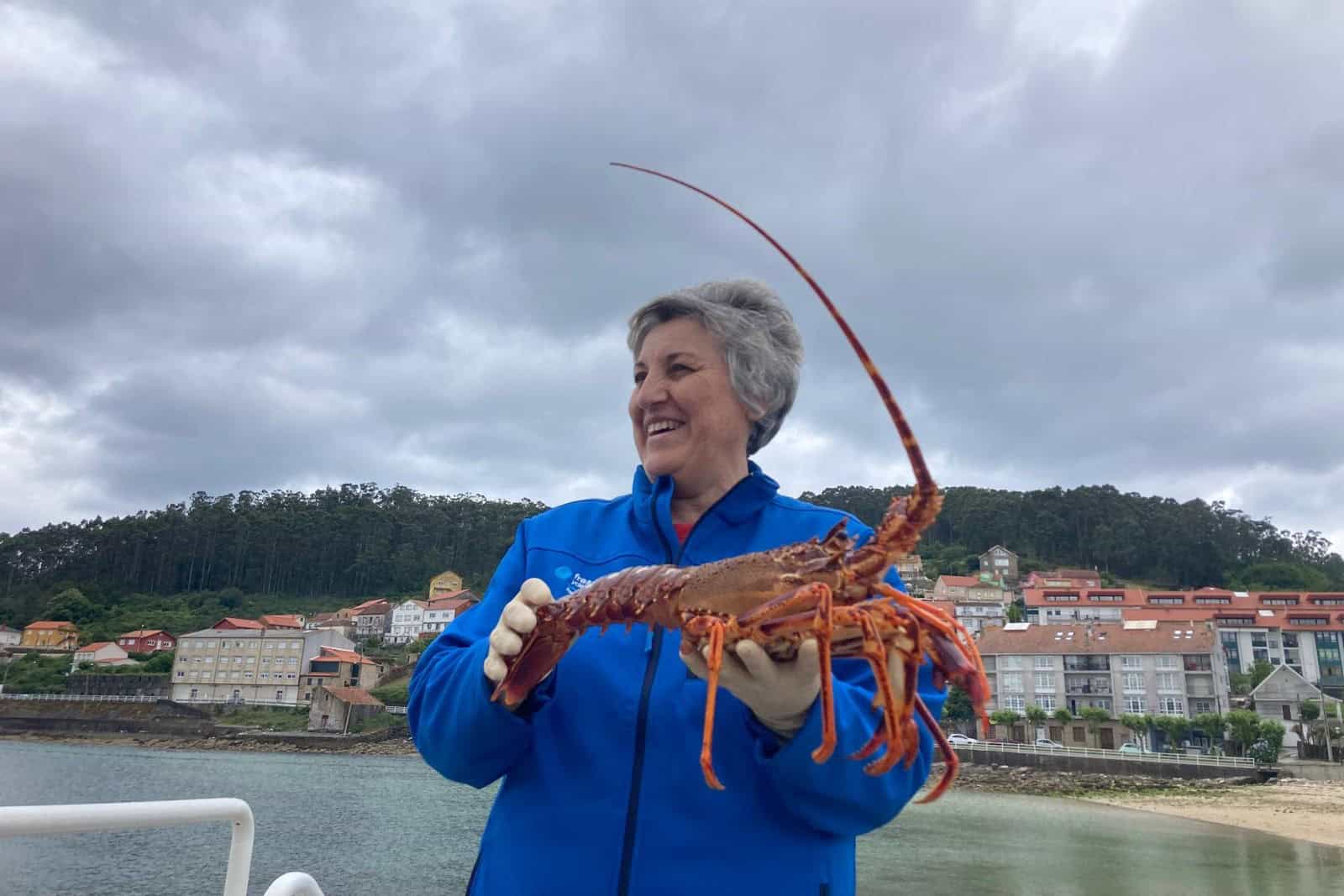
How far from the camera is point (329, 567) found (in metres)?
109

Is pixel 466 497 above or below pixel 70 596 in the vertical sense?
above

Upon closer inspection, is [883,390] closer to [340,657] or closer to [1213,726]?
[1213,726]

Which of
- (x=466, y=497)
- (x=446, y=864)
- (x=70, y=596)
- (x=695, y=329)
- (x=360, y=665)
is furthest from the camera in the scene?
(x=466, y=497)

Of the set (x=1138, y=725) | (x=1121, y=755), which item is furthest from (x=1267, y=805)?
(x=1138, y=725)

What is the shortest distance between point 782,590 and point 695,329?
114cm

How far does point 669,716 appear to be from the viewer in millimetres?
2154

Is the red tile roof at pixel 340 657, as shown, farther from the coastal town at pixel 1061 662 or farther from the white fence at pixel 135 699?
the white fence at pixel 135 699

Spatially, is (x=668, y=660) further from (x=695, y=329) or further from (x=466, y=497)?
(x=466, y=497)

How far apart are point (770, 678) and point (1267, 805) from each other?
45.8 metres

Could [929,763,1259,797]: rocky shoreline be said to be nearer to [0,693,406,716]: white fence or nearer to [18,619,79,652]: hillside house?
[0,693,406,716]: white fence

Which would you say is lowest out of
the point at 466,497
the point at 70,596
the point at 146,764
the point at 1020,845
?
the point at 146,764

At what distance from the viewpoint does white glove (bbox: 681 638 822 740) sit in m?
1.82

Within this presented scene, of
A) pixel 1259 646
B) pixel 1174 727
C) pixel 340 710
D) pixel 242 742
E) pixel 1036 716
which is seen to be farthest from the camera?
pixel 340 710

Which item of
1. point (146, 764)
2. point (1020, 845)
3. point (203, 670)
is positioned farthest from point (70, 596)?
point (1020, 845)
